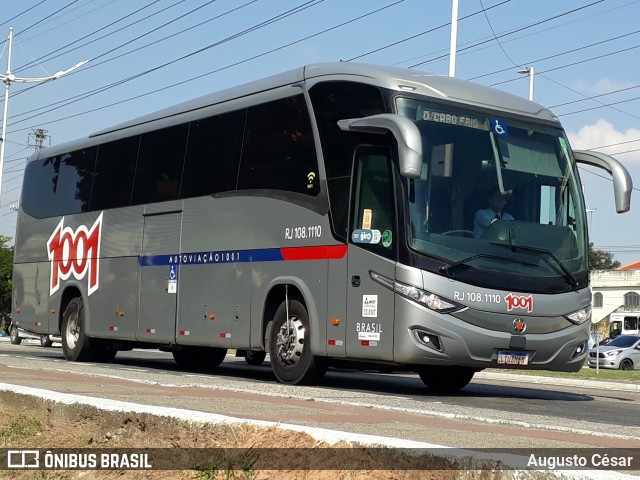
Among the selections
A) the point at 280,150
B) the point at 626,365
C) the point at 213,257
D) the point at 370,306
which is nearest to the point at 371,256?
the point at 370,306

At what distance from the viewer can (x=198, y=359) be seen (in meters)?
19.5

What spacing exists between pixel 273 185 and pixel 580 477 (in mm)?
10052

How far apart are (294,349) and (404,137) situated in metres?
3.51

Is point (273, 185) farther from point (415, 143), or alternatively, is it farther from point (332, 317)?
point (415, 143)

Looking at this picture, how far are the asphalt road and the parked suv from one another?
81.4 feet

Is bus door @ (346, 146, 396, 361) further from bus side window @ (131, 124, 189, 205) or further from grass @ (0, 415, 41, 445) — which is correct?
grass @ (0, 415, 41, 445)

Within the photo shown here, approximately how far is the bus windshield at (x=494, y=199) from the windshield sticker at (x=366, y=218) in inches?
27.1

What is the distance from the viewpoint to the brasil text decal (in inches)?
776

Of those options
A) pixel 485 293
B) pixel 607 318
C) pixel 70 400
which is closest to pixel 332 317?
pixel 485 293

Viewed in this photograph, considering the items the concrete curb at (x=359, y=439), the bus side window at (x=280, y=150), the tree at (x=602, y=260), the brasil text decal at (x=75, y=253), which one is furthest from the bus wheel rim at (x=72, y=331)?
the tree at (x=602, y=260)

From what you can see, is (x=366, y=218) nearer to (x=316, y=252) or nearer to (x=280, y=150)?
(x=316, y=252)

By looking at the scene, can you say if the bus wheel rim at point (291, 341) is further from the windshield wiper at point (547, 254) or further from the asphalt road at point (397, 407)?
the windshield wiper at point (547, 254)

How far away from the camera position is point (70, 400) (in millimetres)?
7973

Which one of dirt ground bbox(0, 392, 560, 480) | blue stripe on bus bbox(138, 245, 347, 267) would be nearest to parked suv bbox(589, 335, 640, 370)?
blue stripe on bus bbox(138, 245, 347, 267)
